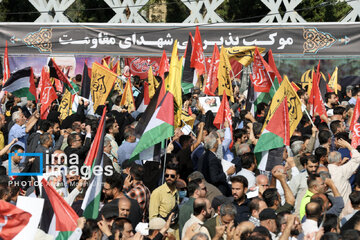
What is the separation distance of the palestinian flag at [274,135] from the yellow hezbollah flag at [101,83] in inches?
179

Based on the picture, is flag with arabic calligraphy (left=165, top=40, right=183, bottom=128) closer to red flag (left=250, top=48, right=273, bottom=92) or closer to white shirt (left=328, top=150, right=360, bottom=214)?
white shirt (left=328, top=150, right=360, bottom=214)

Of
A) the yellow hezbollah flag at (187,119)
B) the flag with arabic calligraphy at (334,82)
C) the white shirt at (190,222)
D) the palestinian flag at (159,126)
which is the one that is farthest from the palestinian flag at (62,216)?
the flag with arabic calligraphy at (334,82)

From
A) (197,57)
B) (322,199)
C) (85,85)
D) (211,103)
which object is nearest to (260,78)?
(211,103)

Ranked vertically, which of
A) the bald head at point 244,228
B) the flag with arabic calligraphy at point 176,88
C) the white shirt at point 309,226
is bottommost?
the white shirt at point 309,226

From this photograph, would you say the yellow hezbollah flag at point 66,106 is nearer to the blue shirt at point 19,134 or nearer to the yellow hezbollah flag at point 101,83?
the yellow hezbollah flag at point 101,83

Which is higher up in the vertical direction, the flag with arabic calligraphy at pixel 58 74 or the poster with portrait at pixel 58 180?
the flag with arabic calligraphy at pixel 58 74

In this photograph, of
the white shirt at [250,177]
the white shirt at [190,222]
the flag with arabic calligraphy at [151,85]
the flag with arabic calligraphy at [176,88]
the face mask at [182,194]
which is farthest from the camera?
the flag with arabic calligraphy at [151,85]

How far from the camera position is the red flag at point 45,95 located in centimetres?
1467

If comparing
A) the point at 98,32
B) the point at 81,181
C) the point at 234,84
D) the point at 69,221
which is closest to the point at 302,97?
the point at 234,84

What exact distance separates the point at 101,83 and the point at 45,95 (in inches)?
42.7

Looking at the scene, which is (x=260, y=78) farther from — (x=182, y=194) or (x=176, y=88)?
(x=182, y=194)

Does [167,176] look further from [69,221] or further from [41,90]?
[41,90]

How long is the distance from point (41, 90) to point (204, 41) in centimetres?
785

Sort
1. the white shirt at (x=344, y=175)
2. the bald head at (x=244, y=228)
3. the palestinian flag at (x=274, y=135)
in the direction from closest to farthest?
1. the bald head at (x=244, y=228)
2. the white shirt at (x=344, y=175)
3. the palestinian flag at (x=274, y=135)
